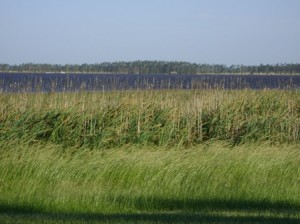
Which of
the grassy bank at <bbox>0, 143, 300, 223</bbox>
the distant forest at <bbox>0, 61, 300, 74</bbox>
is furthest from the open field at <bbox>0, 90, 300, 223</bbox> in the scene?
the distant forest at <bbox>0, 61, 300, 74</bbox>

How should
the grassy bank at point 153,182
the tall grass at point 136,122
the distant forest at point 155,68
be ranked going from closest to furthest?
1. the grassy bank at point 153,182
2. the tall grass at point 136,122
3. the distant forest at point 155,68

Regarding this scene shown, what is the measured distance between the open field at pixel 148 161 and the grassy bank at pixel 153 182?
20 mm

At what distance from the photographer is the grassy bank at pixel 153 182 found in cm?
963

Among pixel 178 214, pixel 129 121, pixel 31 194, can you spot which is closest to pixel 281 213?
pixel 178 214

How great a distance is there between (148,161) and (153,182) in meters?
0.79

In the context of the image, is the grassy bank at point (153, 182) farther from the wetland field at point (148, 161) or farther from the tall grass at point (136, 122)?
the tall grass at point (136, 122)

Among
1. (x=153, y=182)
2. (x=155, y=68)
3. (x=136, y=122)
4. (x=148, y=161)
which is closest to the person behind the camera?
(x=153, y=182)

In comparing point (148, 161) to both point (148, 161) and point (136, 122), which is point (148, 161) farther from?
point (136, 122)

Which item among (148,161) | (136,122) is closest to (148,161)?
(148,161)

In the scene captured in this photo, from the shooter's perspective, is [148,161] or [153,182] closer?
[153,182]

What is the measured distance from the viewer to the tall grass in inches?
563

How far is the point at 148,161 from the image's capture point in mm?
12086

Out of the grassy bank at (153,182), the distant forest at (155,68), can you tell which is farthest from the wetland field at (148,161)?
the distant forest at (155,68)

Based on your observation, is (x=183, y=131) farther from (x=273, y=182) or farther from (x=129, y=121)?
(x=273, y=182)
